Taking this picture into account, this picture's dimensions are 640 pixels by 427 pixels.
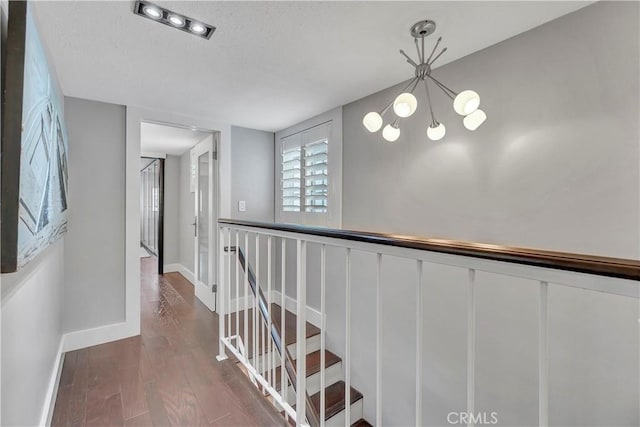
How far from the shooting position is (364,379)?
253 centimetres

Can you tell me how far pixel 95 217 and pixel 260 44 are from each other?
215cm

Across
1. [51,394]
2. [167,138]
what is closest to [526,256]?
[51,394]

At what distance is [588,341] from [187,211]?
16.8 feet

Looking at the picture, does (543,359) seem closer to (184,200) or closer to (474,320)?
(474,320)

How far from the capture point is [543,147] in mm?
1516

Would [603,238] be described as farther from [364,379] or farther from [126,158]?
[126,158]

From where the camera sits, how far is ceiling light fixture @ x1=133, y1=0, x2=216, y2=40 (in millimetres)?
1360

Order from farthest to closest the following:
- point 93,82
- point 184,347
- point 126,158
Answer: point 126,158 → point 184,347 → point 93,82

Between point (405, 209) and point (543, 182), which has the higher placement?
point (543, 182)

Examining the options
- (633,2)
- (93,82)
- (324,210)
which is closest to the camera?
(633,2)

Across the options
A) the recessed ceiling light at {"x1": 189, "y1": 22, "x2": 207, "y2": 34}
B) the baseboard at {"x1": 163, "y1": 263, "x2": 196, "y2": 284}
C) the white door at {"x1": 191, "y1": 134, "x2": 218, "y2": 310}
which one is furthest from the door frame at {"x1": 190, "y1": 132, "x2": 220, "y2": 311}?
the recessed ceiling light at {"x1": 189, "y1": 22, "x2": 207, "y2": 34}

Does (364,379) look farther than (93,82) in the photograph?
Yes

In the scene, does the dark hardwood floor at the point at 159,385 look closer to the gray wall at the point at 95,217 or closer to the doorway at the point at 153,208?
the gray wall at the point at 95,217

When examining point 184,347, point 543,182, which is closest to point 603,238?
point 543,182
